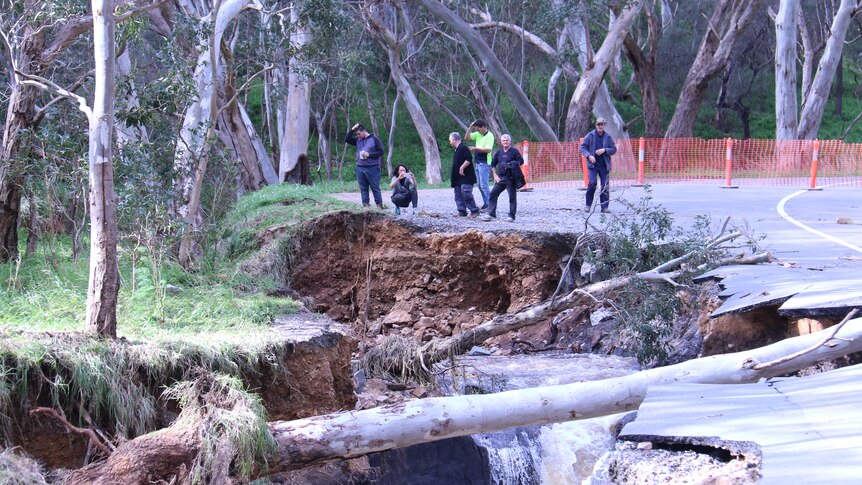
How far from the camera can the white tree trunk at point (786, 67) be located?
99.9 feet

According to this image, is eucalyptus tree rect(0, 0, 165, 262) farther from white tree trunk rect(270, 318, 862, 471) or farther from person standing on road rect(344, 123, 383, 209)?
white tree trunk rect(270, 318, 862, 471)

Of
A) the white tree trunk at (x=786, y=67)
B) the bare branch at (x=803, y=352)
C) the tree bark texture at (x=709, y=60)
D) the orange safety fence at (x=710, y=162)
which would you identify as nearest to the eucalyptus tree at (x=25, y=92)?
the bare branch at (x=803, y=352)

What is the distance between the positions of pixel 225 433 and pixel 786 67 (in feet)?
97.3

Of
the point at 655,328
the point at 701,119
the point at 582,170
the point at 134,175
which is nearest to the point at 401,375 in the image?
the point at 655,328

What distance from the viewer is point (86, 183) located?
33.8 ft

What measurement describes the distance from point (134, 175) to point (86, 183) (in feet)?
2.35

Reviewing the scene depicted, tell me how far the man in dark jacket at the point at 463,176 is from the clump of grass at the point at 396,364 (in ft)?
15.0

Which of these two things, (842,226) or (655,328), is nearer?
(655,328)

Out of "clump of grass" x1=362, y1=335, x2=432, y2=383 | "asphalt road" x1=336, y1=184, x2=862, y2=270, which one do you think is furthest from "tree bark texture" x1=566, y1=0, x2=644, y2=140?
"clump of grass" x1=362, y1=335, x2=432, y2=383

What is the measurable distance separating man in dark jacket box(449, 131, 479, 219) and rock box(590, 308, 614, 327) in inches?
113

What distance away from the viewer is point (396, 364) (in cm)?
1094

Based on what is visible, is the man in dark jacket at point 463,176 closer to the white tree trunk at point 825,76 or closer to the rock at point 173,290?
the rock at point 173,290

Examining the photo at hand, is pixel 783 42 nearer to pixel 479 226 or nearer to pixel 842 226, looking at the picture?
pixel 842 226

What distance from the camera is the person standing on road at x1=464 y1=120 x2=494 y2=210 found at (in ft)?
49.4
